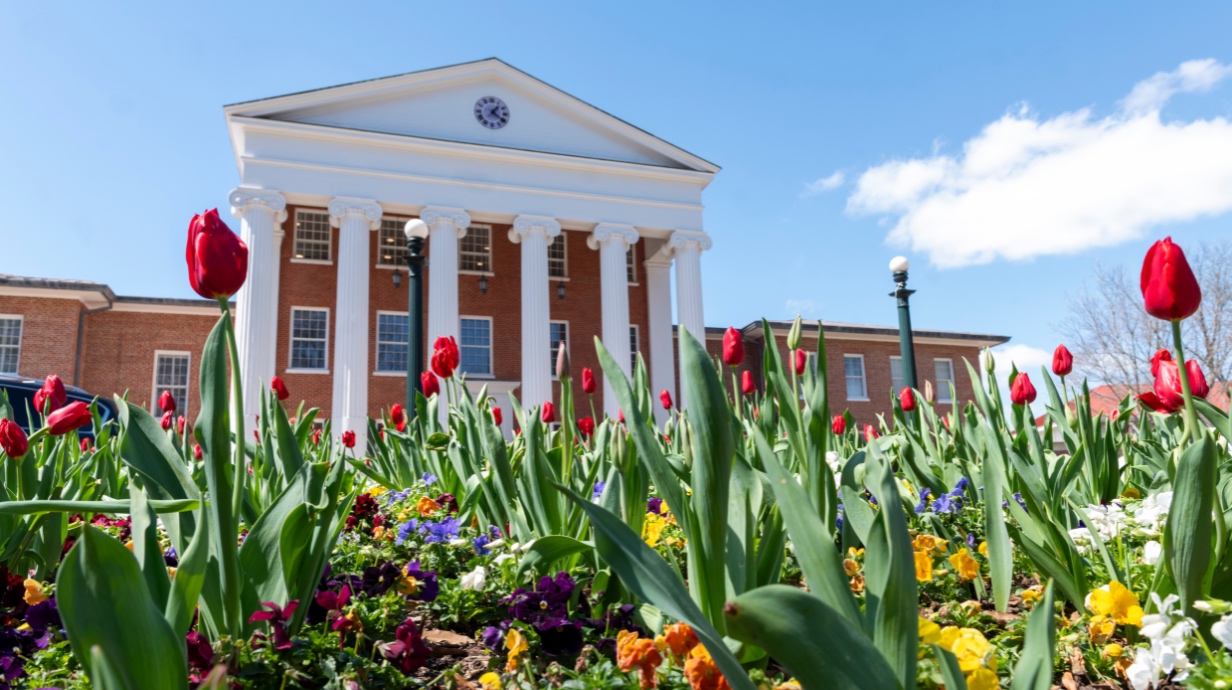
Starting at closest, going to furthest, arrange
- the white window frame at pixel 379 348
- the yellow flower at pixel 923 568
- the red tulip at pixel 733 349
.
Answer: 1. the yellow flower at pixel 923 568
2. the red tulip at pixel 733 349
3. the white window frame at pixel 379 348

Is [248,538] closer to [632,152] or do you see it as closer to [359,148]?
[359,148]

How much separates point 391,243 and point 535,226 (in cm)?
461

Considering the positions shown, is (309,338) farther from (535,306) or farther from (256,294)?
(535,306)

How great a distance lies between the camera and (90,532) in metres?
1.07

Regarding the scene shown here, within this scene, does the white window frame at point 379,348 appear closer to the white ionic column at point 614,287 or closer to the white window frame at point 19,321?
the white ionic column at point 614,287

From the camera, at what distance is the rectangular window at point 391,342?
22.0m

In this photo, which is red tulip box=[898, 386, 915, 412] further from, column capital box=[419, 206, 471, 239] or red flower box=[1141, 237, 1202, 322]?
column capital box=[419, 206, 471, 239]

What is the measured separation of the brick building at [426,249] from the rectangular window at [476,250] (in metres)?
0.05

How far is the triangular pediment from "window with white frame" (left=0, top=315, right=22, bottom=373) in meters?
9.11

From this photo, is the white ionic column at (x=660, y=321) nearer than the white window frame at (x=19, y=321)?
No

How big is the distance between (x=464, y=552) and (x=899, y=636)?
1643 mm

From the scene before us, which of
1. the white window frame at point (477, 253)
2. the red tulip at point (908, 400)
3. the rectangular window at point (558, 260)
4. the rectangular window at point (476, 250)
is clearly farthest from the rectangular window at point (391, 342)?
the red tulip at point (908, 400)

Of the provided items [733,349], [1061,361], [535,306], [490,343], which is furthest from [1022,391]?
[490,343]

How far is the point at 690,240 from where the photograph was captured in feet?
75.1
